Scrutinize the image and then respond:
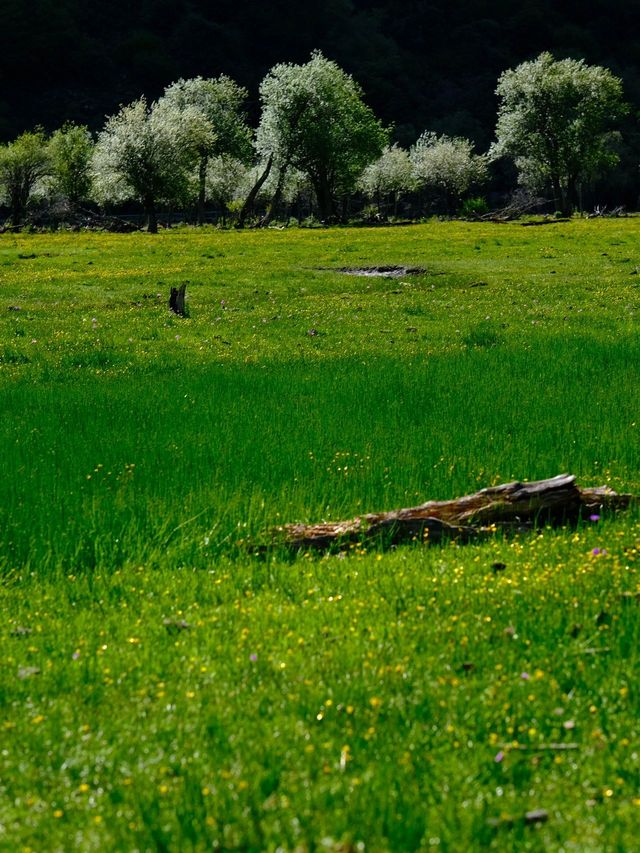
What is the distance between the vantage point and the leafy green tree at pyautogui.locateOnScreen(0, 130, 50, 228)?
11050 centimetres

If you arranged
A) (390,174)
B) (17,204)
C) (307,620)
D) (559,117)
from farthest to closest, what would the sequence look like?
(390,174) < (17,204) < (559,117) < (307,620)

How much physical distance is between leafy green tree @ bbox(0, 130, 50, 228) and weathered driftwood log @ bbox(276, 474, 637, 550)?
360 ft

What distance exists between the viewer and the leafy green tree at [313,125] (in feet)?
328

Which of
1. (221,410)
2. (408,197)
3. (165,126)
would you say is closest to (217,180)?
(165,126)

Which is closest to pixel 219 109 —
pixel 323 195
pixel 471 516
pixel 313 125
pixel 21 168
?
pixel 313 125

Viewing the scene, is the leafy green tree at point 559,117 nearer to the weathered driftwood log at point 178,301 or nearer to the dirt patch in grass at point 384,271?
the dirt patch in grass at point 384,271

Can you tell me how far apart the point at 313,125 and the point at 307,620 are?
100m

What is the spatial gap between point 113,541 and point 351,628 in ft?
10.9

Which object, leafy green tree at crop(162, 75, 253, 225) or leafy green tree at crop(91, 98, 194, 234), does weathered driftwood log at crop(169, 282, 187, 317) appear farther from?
leafy green tree at crop(162, 75, 253, 225)

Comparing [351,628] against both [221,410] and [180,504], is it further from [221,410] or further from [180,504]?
[221,410]

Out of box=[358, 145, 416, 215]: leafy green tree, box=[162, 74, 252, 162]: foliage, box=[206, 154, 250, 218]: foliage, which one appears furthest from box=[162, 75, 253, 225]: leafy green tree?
box=[358, 145, 416, 215]: leafy green tree

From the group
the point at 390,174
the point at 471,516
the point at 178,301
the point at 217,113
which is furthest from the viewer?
the point at 390,174

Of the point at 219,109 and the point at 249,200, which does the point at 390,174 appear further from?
the point at 249,200

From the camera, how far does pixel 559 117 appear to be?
112 meters
